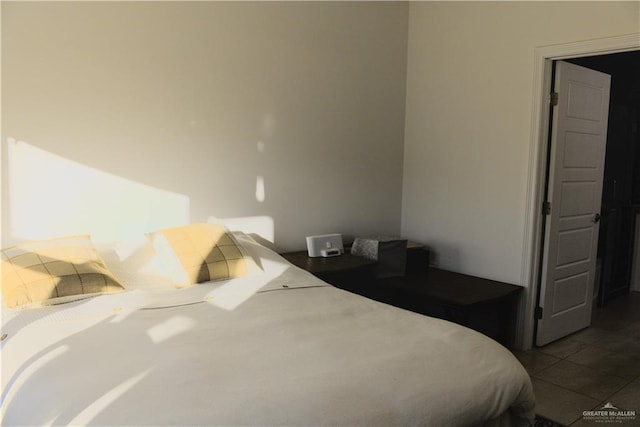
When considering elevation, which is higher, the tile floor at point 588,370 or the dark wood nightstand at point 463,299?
the dark wood nightstand at point 463,299

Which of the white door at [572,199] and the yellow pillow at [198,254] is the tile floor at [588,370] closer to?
the white door at [572,199]

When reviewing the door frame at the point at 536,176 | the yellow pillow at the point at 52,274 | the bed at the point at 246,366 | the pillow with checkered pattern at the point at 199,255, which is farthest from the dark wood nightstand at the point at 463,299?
the yellow pillow at the point at 52,274

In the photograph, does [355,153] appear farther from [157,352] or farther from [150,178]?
[157,352]

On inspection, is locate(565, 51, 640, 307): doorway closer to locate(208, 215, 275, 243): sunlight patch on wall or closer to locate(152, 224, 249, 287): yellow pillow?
locate(208, 215, 275, 243): sunlight patch on wall

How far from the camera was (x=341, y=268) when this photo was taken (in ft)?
11.1

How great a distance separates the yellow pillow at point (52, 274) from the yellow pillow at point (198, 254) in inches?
12.9

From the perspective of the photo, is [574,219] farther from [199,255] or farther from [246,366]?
[246,366]

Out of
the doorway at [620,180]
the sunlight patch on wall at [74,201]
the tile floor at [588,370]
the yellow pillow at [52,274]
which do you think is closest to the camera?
the yellow pillow at [52,274]

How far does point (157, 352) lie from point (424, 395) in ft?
3.03

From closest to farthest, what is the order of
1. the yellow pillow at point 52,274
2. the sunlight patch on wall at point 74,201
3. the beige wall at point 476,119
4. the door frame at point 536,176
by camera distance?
the yellow pillow at point 52,274
the sunlight patch on wall at point 74,201
the door frame at point 536,176
the beige wall at point 476,119

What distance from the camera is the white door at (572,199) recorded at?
3.65m

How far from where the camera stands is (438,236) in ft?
14.0

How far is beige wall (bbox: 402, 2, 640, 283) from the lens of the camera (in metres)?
3.59

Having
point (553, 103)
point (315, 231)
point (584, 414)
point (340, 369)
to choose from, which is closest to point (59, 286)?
point (340, 369)
